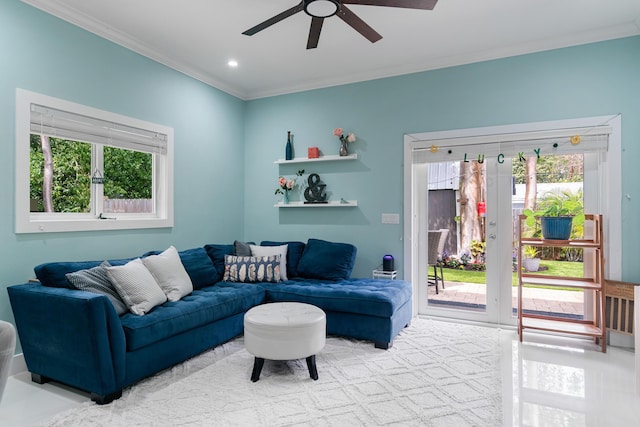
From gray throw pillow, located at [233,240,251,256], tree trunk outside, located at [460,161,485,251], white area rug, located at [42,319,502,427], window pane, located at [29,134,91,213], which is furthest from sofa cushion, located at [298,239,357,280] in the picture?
window pane, located at [29,134,91,213]

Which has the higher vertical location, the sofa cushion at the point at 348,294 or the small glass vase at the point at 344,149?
the small glass vase at the point at 344,149

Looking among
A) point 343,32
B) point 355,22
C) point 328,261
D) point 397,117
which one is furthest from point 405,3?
point 328,261

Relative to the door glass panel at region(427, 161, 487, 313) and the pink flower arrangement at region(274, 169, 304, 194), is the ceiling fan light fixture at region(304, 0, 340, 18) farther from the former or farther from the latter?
the pink flower arrangement at region(274, 169, 304, 194)

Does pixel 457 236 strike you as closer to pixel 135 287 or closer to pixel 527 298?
pixel 527 298

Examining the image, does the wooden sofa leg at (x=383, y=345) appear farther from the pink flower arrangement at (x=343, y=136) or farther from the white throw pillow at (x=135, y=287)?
the pink flower arrangement at (x=343, y=136)

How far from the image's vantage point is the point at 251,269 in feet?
12.7

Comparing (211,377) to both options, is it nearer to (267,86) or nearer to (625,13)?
(267,86)

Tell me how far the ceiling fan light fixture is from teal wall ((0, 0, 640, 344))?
1.85 meters

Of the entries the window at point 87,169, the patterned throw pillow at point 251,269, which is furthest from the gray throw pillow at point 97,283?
the patterned throw pillow at point 251,269

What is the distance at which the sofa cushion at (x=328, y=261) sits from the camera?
13.0ft

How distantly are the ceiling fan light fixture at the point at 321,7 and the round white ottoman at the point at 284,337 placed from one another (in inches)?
86.3

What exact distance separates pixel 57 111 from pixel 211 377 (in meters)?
2.44

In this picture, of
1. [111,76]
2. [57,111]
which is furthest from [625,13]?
[57,111]

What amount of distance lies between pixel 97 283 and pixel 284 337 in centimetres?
138
